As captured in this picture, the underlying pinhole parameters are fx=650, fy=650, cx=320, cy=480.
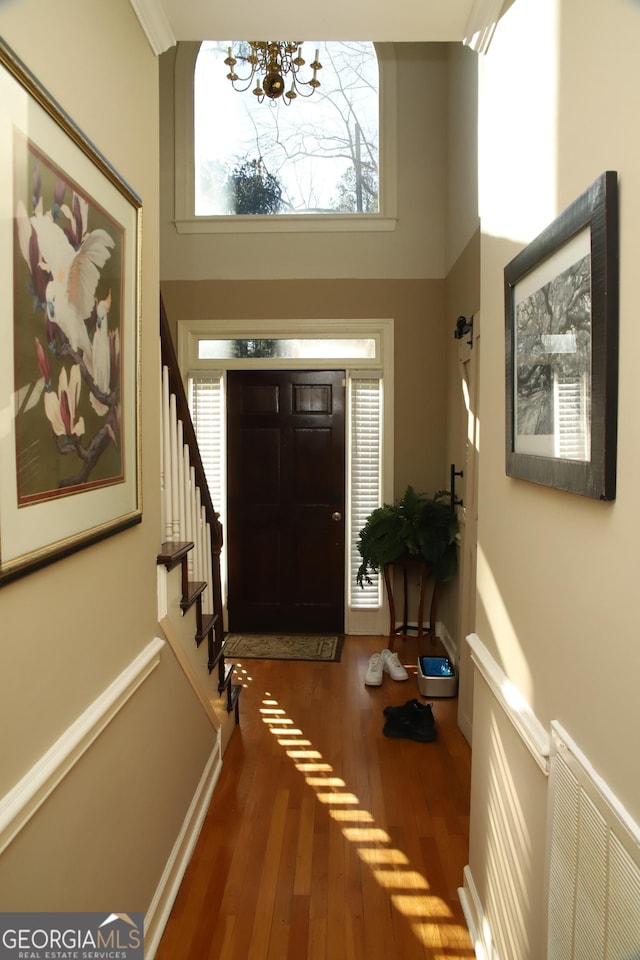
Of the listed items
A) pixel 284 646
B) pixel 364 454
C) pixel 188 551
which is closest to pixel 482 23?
pixel 188 551

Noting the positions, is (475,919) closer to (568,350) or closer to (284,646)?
(568,350)

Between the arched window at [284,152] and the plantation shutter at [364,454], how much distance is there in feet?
4.50

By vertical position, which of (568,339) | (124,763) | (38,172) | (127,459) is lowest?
(124,763)

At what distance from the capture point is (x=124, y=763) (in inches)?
71.3

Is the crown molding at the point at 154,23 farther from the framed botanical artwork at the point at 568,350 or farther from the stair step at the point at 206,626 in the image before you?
the stair step at the point at 206,626

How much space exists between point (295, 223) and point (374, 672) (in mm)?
3347

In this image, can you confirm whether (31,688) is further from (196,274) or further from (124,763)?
(196,274)

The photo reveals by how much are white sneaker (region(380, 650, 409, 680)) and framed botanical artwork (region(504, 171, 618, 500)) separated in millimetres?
2884

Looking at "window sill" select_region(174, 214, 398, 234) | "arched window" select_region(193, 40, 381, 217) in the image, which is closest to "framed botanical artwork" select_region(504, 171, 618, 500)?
"window sill" select_region(174, 214, 398, 234)

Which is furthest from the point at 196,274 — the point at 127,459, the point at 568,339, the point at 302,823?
the point at 568,339

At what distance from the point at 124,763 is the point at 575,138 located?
186 centimetres

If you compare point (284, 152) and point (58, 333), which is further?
point (284, 152)

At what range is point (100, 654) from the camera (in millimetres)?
1648

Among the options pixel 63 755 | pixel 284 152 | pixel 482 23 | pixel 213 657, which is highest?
pixel 284 152
